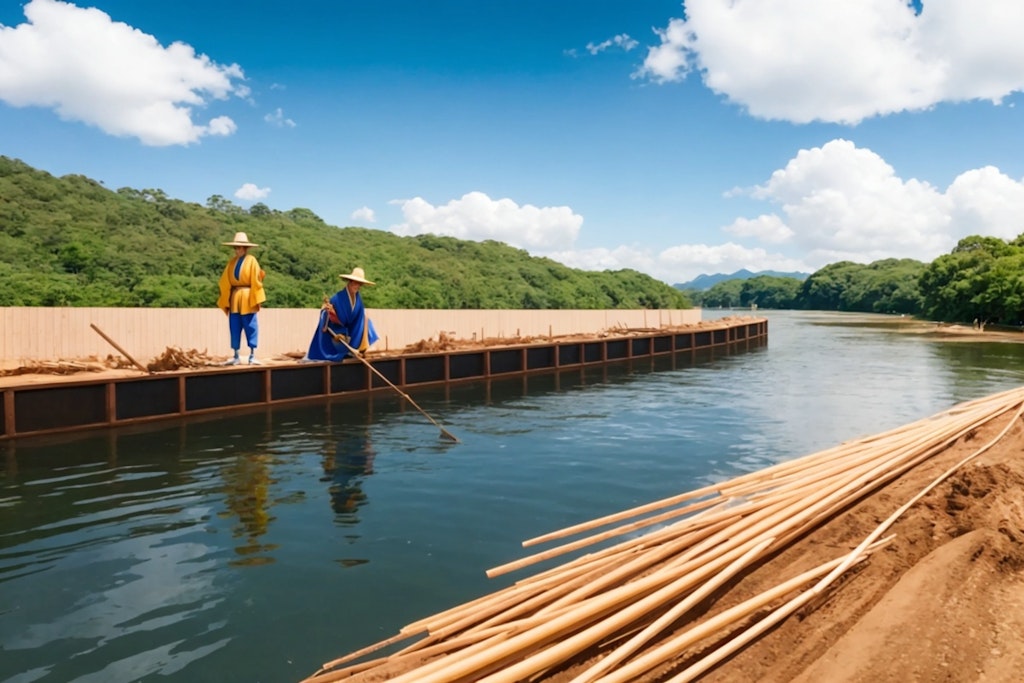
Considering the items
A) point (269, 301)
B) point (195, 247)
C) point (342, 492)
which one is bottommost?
point (342, 492)

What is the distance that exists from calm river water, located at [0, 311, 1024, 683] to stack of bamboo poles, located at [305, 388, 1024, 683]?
6.28ft

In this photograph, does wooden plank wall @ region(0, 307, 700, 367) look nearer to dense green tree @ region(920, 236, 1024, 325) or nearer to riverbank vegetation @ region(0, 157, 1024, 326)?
riverbank vegetation @ region(0, 157, 1024, 326)

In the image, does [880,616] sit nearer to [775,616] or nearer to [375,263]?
[775,616]

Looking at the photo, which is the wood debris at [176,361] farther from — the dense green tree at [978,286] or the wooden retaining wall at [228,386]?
the dense green tree at [978,286]

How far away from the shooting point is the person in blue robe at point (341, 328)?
17250 mm

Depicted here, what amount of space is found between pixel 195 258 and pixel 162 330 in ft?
120

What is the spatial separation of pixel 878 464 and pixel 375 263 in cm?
7132

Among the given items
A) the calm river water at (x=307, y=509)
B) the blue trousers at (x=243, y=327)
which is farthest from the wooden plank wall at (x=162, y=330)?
the calm river water at (x=307, y=509)

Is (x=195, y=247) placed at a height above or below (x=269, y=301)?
above

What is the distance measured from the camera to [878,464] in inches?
216

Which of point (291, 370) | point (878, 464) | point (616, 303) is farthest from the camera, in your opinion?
point (616, 303)

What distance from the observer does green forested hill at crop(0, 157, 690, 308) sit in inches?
1559

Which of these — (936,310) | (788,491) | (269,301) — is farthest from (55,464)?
(936,310)

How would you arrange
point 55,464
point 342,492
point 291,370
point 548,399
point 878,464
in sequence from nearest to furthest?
point 878,464 < point 342,492 < point 55,464 < point 291,370 < point 548,399
